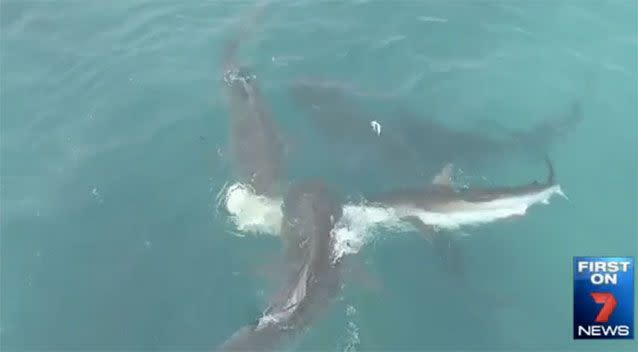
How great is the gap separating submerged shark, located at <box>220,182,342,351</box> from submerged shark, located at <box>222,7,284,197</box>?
7.62 ft

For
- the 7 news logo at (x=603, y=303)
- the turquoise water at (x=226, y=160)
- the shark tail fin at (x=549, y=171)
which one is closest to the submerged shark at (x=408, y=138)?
the shark tail fin at (x=549, y=171)

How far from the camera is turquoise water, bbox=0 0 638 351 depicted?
4172 centimetres

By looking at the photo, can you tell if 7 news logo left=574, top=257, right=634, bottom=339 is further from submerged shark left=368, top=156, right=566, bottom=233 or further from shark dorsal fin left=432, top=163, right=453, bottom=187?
shark dorsal fin left=432, top=163, right=453, bottom=187

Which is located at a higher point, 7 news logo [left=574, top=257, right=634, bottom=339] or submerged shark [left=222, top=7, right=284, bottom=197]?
submerged shark [left=222, top=7, right=284, bottom=197]

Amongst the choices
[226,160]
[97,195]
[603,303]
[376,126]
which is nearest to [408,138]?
[376,126]

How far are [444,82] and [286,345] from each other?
89.8 feet

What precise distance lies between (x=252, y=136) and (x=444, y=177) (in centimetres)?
1480

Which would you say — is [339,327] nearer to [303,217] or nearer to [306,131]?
[303,217]

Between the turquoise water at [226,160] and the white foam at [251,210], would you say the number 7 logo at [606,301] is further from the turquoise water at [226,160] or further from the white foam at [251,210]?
the white foam at [251,210]

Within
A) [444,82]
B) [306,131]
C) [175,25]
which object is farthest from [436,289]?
[175,25]

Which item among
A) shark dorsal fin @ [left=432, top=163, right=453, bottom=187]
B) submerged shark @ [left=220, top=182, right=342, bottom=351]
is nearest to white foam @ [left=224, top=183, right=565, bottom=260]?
submerged shark @ [left=220, top=182, right=342, bottom=351]

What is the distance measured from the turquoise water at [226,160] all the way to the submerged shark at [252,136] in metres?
1.19

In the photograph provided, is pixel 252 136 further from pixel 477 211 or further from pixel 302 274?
→ pixel 477 211

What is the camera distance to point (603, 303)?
38.2 metres
